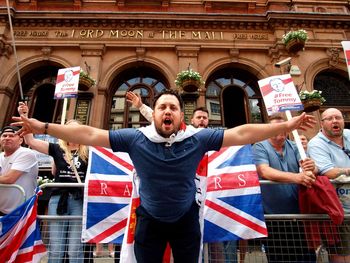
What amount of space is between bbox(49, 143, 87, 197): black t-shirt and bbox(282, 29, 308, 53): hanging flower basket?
389 inches

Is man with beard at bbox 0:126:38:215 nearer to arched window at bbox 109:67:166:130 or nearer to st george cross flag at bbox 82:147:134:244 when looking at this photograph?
st george cross flag at bbox 82:147:134:244

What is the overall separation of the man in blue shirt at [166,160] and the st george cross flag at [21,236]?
1218 mm

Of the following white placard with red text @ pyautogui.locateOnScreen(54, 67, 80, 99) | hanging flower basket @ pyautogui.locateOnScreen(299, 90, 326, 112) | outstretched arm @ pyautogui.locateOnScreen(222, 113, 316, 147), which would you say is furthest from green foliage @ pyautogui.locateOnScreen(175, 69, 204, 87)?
outstretched arm @ pyautogui.locateOnScreen(222, 113, 316, 147)

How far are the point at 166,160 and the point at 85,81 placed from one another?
9.31 metres

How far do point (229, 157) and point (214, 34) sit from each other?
33.0 ft

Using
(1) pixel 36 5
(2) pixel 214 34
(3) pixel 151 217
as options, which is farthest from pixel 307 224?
(1) pixel 36 5

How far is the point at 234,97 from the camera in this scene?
12.7 metres

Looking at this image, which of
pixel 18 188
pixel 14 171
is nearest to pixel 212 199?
pixel 18 188

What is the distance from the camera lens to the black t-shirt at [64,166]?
12.8 ft

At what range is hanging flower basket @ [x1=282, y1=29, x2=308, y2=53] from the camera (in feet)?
34.8

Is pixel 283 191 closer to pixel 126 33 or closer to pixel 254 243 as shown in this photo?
pixel 254 243

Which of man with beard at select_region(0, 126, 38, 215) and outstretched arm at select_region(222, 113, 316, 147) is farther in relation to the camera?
man with beard at select_region(0, 126, 38, 215)

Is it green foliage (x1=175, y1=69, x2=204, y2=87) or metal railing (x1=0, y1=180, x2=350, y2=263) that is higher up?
green foliage (x1=175, y1=69, x2=204, y2=87)

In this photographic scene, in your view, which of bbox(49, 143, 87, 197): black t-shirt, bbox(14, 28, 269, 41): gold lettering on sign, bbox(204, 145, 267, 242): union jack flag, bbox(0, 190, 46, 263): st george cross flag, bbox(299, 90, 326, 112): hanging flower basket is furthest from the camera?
bbox(14, 28, 269, 41): gold lettering on sign
